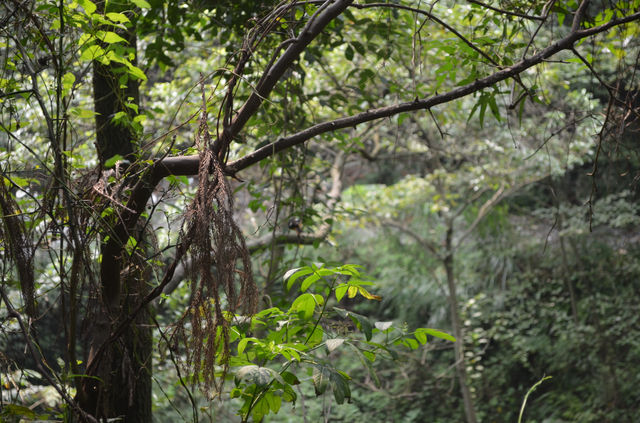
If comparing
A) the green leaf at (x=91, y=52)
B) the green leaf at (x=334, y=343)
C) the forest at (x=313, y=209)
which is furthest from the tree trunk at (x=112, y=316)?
the green leaf at (x=334, y=343)

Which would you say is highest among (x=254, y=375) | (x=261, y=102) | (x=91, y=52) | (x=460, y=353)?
(x=91, y=52)

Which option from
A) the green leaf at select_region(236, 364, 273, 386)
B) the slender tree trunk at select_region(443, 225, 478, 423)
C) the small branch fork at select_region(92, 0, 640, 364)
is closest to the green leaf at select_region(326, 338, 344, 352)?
the green leaf at select_region(236, 364, 273, 386)

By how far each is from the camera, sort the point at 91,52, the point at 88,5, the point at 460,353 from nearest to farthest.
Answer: the point at 88,5 → the point at 91,52 → the point at 460,353

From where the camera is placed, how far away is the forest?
133 centimetres

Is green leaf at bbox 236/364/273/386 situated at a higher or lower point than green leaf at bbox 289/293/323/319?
lower

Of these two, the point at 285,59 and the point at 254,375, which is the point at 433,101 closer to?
the point at 285,59

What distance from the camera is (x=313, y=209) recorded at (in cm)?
284

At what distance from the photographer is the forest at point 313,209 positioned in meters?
1.33

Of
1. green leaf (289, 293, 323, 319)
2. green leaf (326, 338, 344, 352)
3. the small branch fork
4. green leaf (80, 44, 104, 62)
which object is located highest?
green leaf (80, 44, 104, 62)

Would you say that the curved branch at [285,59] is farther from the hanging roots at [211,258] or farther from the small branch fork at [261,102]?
the hanging roots at [211,258]

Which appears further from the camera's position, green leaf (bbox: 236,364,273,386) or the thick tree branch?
the thick tree branch

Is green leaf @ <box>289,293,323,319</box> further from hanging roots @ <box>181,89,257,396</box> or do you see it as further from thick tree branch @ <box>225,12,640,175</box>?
thick tree branch @ <box>225,12,640,175</box>

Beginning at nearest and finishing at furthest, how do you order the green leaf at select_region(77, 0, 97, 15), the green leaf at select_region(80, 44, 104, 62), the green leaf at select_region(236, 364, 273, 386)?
the green leaf at select_region(236, 364, 273, 386)
the green leaf at select_region(77, 0, 97, 15)
the green leaf at select_region(80, 44, 104, 62)

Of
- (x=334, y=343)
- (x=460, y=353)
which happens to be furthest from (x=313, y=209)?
(x=460, y=353)
